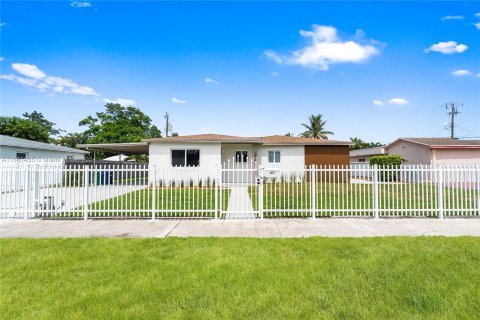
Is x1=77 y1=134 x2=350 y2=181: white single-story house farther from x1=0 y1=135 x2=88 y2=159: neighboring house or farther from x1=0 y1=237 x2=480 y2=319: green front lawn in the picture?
x1=0 y1=237 x2=480 y2=319: green front lawn

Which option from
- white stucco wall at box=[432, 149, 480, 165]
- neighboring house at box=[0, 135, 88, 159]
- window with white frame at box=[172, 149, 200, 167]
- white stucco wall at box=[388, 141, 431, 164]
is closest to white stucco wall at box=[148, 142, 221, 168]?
window with white frame at box=[172, 149, 200, 167]

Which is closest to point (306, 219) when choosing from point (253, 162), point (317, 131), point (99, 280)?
point (99, 280)

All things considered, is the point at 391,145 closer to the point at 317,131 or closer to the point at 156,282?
the point at 317,131

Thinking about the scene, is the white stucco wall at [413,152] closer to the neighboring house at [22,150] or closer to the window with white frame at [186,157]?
the window with white frame at [186,157]

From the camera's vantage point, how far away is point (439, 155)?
23125 mm

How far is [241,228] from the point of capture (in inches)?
296

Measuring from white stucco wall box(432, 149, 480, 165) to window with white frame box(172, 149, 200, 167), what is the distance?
1863 cm

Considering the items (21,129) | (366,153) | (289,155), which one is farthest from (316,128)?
(21,129)

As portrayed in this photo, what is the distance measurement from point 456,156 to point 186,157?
21163mm

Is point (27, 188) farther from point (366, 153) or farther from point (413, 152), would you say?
point (366, 153)

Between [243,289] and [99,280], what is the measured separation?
2.06 metres

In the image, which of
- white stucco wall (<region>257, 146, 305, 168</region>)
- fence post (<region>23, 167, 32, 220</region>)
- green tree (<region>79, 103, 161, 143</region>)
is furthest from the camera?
green tree (<region>79, 103, 161, 143</region>)

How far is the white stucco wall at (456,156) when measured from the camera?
23.1 metres

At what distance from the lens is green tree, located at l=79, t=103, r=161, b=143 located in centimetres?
4109
